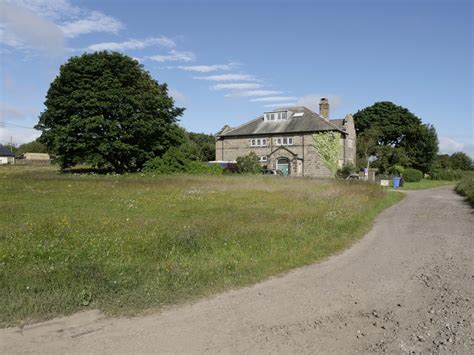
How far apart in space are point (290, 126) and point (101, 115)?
2731cm

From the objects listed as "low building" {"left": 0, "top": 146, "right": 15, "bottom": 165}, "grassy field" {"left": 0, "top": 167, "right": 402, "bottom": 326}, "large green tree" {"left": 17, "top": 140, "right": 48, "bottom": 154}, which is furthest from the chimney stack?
"large green tree" {"left": 17, "top": 140, "right": 48, "bottom": 154}

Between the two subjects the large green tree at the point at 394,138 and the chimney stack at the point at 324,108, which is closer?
the chimney stack at the point at 324,108

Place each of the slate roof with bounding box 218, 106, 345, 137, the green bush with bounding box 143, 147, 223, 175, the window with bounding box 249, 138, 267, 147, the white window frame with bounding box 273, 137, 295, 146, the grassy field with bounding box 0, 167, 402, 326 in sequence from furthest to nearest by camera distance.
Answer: the window with bounding box 249, 138, 267, 147 → the white window frame with bounding box 273, 137, 295, 146 → the slate roof with bounding box 218, 106, 345, 137 → the green bush with bounding box 143, 147, 223, 175 → the grassy field with bounding box 0, 167, 402, 326

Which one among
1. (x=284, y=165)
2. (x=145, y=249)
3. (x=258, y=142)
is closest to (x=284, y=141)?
(x=284, y=165)

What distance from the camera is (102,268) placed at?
6.73 metres

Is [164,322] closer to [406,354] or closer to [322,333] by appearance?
[322,333]

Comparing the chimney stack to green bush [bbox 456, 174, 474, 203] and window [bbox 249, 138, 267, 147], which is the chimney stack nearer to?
window [bbox 249, 138, 267, 147]

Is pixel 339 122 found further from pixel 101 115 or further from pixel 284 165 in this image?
pixel 101 115

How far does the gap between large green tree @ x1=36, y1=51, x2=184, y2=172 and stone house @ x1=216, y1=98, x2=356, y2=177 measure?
17995mm

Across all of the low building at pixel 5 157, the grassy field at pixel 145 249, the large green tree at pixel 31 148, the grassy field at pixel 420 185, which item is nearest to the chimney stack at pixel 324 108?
the grassy field at pixel 420 185

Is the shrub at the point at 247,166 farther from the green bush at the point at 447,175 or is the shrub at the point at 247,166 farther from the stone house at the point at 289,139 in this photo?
the green bush at the point at 447,175

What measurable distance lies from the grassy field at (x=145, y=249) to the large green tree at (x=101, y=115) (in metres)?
22.8

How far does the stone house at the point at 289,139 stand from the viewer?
52281 mm

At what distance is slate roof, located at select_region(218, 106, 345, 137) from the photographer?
51938mm
